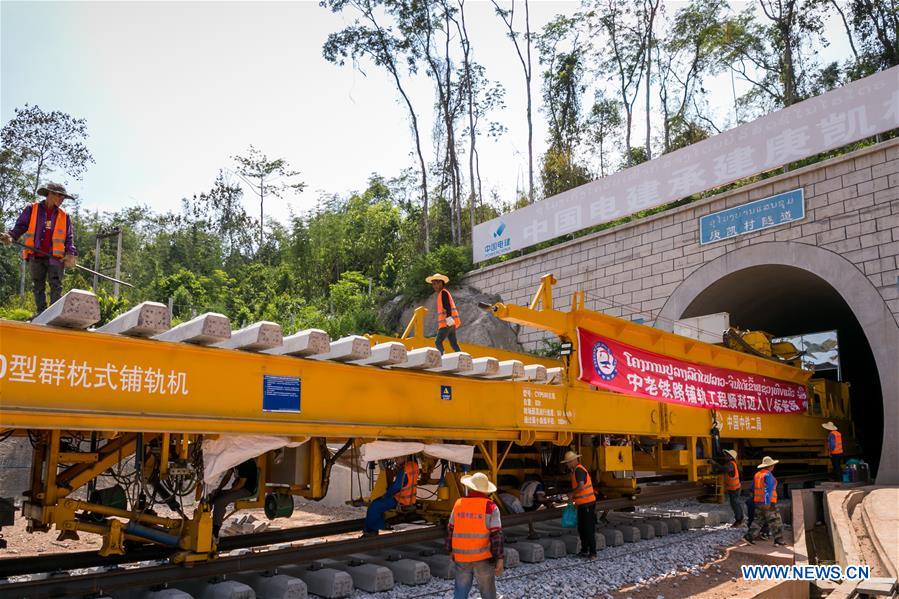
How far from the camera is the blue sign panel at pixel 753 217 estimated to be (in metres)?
15.0

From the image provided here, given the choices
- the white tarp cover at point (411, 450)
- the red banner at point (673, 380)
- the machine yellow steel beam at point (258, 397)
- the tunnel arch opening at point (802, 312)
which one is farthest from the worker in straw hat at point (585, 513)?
the tunnel arch opening at point (802, 312)

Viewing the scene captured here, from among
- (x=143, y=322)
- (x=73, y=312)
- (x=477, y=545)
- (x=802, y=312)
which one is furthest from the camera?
(x=802, y=312)

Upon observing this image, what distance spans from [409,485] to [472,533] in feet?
8.19

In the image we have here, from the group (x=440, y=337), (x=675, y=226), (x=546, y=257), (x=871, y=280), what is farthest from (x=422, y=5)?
(x=440, y=337)

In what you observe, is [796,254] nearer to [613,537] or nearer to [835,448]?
[835,448]

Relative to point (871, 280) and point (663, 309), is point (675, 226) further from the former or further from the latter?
point (871, 280)

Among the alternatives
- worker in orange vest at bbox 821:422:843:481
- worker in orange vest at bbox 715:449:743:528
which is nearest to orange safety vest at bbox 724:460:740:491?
worker in orange vest at bbox 715:449:743:528

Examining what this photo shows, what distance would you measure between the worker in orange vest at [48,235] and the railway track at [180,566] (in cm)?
227

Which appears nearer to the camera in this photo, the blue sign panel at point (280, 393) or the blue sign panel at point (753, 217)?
the blue sign panel at point (280, 393)

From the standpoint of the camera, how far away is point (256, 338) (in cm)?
527

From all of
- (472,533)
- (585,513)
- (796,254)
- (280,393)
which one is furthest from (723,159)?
(280,393)

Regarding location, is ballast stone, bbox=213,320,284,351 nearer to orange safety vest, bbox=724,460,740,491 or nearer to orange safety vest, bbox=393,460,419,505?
orange safety vest, bbox=393,460,419,505

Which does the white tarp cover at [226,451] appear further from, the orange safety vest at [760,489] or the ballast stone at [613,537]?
the orange safety vest at [760,489]

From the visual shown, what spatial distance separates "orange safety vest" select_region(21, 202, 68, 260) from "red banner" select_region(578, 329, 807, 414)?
5648 mm
